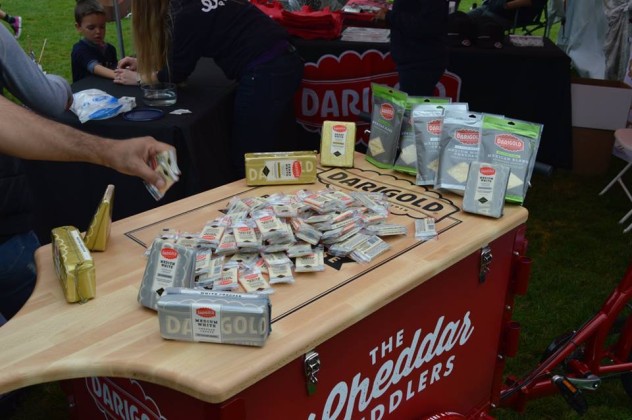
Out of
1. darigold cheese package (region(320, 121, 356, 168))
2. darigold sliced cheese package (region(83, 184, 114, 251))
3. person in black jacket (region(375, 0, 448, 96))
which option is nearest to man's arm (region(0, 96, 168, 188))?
darigold sliced cheese package (region(83, 184, 114, 251))

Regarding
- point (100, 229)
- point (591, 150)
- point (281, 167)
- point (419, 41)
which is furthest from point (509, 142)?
point (591, 150)

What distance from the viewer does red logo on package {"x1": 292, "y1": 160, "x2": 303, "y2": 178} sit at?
205cm

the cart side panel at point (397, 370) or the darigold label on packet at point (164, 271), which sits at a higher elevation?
the darigold label on packet at point (164, 271)

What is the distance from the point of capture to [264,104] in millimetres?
3348

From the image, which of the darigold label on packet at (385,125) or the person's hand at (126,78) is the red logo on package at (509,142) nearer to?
the darigold label on packet at (385,125)

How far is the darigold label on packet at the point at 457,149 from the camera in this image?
1957 millimetres

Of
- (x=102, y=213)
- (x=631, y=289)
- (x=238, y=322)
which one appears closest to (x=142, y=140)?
(x=102, y=213)

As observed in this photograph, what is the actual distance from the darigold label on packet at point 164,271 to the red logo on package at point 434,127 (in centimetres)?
96

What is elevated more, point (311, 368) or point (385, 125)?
point (385, 125)

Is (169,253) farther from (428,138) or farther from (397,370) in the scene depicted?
(428,138)

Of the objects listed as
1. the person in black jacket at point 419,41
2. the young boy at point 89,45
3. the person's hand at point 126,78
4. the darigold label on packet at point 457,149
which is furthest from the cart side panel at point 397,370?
the young boy at point 89,45

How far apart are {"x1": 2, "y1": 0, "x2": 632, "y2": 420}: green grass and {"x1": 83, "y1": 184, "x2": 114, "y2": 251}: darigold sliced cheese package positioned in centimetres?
124

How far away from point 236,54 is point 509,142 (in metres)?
1.77

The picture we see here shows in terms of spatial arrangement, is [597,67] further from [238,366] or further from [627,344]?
[238,366]
